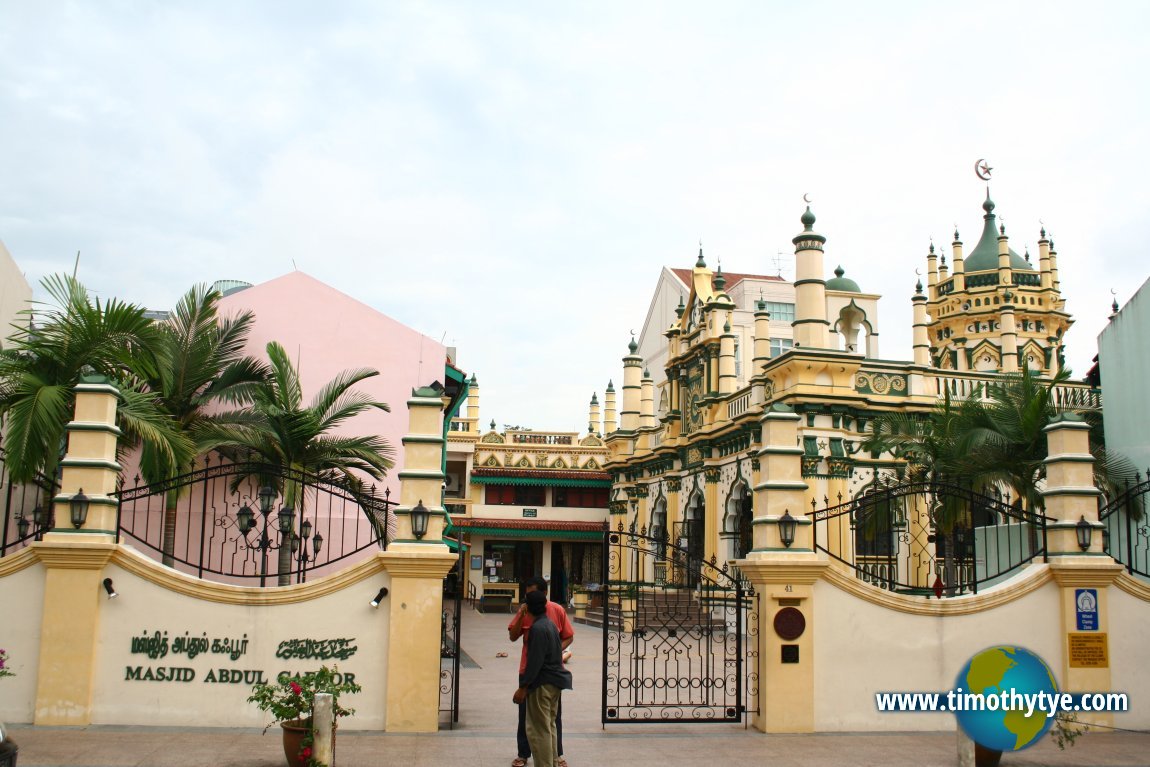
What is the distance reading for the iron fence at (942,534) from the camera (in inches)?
481

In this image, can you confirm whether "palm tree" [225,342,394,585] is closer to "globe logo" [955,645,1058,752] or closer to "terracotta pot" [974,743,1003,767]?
"globe logo" [955,645,1058,752]

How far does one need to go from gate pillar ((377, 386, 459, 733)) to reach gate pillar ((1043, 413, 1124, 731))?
7.22 metres

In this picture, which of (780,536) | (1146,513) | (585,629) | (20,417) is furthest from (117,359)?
(585,629)

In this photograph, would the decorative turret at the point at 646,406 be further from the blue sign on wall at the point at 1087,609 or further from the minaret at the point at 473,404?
the blue sign on wall at the point at 1087,609

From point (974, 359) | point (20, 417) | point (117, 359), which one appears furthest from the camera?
point (974, 359)

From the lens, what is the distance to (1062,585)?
12.1m

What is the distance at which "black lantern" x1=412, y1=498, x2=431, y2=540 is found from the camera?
1117cm

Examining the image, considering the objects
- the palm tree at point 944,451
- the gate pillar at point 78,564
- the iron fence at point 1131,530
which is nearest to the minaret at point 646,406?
the palm tree at point 944,451

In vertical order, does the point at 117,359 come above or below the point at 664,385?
below

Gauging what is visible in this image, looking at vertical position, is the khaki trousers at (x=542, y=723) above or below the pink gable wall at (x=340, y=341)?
below

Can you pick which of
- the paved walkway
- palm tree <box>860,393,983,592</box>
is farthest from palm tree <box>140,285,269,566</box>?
palm tree <box>860,393,983,592</box>

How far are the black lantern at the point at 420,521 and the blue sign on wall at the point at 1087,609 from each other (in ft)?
25.1

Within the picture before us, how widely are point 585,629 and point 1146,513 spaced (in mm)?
18965

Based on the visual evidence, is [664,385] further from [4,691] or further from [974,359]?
[4,691]
